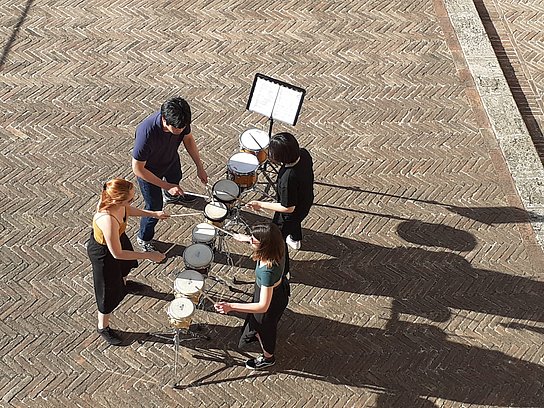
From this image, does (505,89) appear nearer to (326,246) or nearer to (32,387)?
(326,246)

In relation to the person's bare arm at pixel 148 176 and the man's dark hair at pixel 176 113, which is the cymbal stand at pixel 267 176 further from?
the man's dark hair at pixel 176 113

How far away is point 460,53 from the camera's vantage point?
986 cm

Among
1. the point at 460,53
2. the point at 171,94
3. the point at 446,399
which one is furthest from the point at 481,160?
the point at 171,94

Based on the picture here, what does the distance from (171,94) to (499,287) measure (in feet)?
14.4

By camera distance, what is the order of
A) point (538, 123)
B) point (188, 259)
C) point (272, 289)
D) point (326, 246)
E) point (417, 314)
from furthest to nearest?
1. point (538, 123)
2. point (326, 246)
3. point (417, 314)
4. point (188, 259)
5. point (272, 289)

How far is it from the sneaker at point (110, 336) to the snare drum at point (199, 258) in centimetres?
104

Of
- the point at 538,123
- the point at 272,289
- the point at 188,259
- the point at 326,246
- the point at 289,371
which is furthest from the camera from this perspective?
the point at 538,123

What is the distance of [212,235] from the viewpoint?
250 inches

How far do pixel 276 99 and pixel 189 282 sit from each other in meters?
2.11

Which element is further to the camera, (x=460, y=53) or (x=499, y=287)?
(x=460, y=53)

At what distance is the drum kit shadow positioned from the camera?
5.95m

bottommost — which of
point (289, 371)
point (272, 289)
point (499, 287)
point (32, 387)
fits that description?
point (32, 387)

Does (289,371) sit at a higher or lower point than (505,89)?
lower

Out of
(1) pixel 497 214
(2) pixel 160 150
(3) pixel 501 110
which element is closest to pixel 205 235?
(2) pixel 160 150
